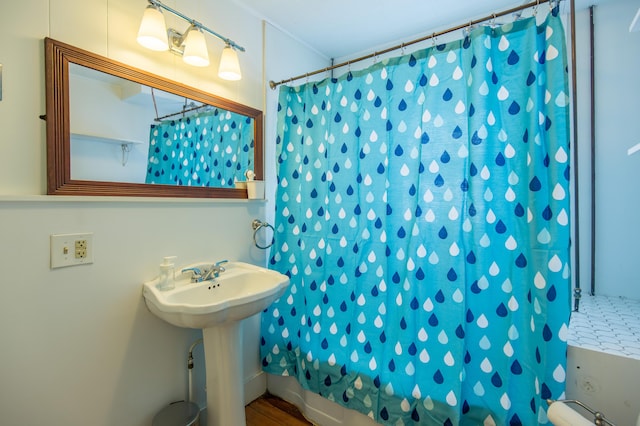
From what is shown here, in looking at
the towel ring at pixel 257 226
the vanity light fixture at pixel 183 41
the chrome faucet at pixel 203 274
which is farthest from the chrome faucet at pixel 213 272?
the vanity light fixture at pixel 183 41

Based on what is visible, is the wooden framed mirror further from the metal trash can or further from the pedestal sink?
the metal trash can

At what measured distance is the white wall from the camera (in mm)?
1018

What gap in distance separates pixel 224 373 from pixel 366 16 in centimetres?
220

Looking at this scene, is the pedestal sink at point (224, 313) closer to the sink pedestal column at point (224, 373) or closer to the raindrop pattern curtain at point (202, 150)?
the sink pedestal column at point (224, 373)

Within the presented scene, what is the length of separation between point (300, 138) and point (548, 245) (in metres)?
1.36

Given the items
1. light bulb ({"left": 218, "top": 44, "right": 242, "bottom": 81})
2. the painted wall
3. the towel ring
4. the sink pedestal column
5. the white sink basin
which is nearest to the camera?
the white sink basin

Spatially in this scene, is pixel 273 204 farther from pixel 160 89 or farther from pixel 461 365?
pixel 461 365

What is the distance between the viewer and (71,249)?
114 cm

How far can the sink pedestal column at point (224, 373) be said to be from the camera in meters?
1.38

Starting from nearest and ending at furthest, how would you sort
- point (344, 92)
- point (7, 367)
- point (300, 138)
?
point (7, 367), point (344, 92), point (300, 138)

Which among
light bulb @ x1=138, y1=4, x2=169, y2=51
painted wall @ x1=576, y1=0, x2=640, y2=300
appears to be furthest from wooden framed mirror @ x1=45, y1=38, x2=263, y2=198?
painted wall @ x1=576, y1=0, x2=640, y2=300

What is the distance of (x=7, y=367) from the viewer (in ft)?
3.31

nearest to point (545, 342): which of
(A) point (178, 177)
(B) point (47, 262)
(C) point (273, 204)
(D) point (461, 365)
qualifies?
(D) point (461, 365)

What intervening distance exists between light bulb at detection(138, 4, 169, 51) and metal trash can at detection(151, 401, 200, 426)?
5.47 ft
